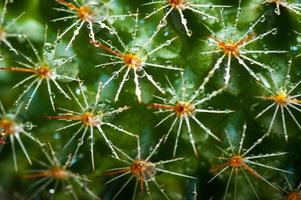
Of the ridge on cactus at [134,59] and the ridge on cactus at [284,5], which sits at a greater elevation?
the ridge on cactus at [284,5]

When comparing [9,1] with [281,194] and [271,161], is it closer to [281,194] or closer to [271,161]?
[271,161]

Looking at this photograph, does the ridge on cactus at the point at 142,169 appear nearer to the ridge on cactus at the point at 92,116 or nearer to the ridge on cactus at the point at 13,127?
the ridge on cactus at the point at 92,116

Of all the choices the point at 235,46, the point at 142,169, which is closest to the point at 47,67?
the point at 142,169

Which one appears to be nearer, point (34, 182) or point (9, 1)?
point (9, 1)

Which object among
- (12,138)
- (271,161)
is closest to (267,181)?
(271,161)

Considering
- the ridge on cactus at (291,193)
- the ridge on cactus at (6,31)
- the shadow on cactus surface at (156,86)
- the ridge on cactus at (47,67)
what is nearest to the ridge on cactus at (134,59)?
the shadow on cactus surface at (156,86)

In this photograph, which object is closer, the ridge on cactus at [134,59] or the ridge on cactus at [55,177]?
the ridge on cactus at [134,59]
